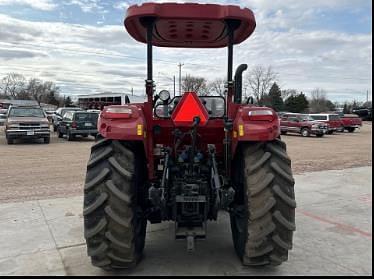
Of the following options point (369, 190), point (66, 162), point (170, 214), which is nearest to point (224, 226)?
point (170, 214)

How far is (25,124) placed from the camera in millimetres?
19438

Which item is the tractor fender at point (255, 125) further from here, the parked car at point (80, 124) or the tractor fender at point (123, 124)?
the parked car at point (80, 124)

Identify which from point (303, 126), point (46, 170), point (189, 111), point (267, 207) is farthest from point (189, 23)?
point (303, 126)

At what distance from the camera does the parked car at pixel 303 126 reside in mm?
30109

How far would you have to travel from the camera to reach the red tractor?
3.78 m

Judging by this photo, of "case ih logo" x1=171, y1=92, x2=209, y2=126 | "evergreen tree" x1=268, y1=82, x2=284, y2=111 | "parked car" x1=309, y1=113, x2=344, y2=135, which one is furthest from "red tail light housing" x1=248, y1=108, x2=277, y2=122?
"evergreen tree" x1=268, y1=82, x2=284, y2=111

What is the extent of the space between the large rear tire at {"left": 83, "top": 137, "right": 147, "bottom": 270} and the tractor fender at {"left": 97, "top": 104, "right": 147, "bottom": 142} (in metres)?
0.18

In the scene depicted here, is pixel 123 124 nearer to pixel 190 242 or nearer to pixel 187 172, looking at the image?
pixel 187 172

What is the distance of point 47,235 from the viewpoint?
17.7 feet

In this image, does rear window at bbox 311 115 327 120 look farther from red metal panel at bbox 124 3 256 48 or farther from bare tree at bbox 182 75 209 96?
red metal panel at bbox 124 3 256 48

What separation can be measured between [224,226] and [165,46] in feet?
8.61

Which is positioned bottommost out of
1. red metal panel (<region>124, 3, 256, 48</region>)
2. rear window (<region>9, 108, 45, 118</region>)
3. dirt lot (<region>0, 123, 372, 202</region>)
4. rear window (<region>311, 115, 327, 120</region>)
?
dirt lot (<region>0, 123, 372, 202</region>)

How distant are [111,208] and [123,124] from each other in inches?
31.7

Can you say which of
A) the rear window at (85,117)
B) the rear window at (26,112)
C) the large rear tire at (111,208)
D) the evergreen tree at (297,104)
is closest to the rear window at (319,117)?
the rear window at (85,117)
